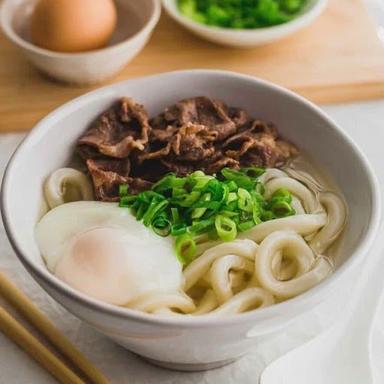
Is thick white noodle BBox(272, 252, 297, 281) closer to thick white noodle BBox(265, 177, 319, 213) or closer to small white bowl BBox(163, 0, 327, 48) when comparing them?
thick white noodle BBox(265, 177, 319, 213)

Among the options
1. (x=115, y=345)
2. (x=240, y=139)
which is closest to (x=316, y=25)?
(x=240, y=139)

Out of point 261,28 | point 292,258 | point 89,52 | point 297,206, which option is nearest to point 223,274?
point 292,258

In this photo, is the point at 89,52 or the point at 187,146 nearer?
the point at 187,146

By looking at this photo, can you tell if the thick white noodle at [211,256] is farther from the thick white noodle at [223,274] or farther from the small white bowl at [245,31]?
the small white bowl at [245,31]

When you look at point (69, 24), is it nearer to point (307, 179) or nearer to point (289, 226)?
point (307, 179)

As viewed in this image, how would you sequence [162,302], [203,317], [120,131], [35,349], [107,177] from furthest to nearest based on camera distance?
[120,131] → [107,177] → [35,349] → [162,302] → [203,317]
